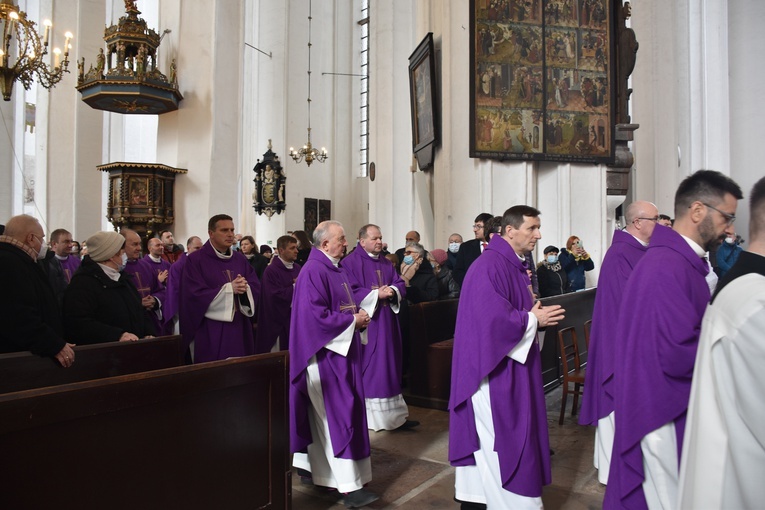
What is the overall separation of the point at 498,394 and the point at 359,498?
1369 mm

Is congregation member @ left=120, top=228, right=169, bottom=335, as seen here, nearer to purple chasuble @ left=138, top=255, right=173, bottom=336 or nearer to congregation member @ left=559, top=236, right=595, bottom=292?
purple chasuble @ left=138, top=255, right=173, bottom=336

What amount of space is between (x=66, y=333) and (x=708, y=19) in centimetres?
1794

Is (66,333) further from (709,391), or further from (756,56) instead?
(756,56)

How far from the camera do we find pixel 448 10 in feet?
36.5

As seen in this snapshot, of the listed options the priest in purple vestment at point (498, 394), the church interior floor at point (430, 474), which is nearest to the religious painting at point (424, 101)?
the church interior floor at point (430, 474)

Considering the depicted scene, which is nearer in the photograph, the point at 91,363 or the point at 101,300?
the point at 91,363

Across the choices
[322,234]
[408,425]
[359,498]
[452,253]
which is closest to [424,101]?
[452,253]

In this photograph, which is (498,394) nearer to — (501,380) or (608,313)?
(501,380)

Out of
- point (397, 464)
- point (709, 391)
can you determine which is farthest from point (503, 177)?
point (709, 391)

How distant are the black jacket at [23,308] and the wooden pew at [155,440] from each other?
1197 millimetres

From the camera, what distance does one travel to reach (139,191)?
11289 mm

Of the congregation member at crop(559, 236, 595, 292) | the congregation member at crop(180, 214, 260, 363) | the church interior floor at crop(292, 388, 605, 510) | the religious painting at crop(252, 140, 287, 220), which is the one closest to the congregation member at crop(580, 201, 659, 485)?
the church interior floor at crop(292, 388, 605, 510)

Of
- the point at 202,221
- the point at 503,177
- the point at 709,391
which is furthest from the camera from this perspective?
the point at 202,221

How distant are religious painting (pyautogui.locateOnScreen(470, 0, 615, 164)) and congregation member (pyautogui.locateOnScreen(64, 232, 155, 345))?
23.5ft
